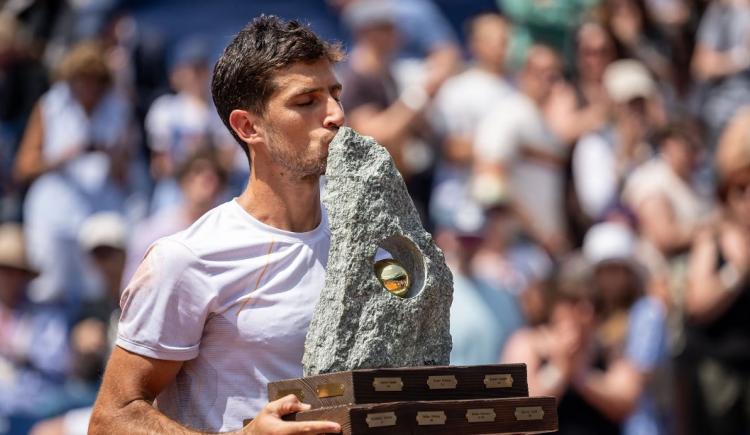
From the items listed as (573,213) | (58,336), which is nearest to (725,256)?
(573,213)

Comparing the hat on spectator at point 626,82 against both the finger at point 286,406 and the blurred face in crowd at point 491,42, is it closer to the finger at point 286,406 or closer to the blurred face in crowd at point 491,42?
the blurred face in crowd at point 491,42

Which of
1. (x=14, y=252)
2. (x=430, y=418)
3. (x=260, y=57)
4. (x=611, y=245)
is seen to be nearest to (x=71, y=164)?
(x=14, y=252)

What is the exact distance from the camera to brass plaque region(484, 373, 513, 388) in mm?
4289

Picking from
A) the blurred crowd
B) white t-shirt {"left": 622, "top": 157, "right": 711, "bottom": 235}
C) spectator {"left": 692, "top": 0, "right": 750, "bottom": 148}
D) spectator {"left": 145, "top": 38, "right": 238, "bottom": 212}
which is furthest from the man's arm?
spectator {"left": 692, "top": 0, "right": 750, "bottom": 148}

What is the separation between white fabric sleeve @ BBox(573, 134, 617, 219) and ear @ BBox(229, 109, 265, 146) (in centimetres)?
665

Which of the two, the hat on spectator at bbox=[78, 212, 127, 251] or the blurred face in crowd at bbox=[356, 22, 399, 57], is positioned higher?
the blurred face in crowd at bbox=[356, 22, 399, 57]

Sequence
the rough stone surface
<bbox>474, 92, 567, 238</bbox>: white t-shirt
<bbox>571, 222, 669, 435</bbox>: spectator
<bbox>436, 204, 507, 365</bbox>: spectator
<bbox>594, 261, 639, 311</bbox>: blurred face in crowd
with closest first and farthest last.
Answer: the rough stone surface → <bbox>571, 222, 669, 435</bbox>: spectator → <bbox>436, 204, 507, 365</bbox>: spectator → <bbox>594, 261, 639, 311</bbox>: blurred face in crowd → <bbox>474, 92, 567, 238</bbox>: white t-shirt

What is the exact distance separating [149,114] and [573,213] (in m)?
3.82

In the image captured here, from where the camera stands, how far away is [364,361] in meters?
4.23

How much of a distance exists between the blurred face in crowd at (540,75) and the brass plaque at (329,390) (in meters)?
7.80

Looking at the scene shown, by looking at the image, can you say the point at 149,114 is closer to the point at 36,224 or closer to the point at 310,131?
the point at 36,224

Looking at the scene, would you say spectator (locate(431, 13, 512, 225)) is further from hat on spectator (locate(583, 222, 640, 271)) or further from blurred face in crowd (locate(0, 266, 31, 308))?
blurred face in crowd (locate(0, 266, 31, 308))

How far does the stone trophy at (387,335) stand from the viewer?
13.3 ft

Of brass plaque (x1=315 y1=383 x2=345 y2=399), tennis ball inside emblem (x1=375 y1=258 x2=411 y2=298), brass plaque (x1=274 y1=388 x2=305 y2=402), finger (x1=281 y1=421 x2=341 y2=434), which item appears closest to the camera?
finger (x1=281 y1=421 x2=341 y2=434)
